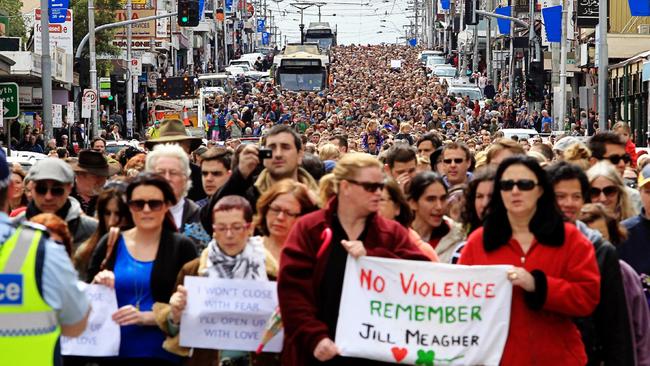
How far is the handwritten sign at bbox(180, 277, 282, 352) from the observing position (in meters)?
8.25

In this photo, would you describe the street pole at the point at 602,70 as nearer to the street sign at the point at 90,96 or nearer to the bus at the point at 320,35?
the street sign at the point at 90,96

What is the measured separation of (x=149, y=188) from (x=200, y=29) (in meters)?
121

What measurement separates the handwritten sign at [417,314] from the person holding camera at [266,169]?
266 centimetres

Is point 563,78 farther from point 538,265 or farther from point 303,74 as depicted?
point 538,265

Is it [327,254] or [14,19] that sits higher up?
[14,19]

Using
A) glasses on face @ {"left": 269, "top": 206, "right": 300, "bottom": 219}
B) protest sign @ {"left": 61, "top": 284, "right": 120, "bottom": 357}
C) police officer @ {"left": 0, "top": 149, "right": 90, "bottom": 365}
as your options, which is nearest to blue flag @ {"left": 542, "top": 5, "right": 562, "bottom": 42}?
glasses on face @ {"left": 269, "top": 206, "right": 300, "bottom": 219}

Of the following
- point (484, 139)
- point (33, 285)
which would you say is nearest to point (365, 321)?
point (33, 285)

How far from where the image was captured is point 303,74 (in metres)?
77.0

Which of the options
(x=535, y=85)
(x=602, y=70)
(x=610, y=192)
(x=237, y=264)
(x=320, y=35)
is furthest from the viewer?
(x=320, y=35)

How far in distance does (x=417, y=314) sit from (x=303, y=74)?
69.6m

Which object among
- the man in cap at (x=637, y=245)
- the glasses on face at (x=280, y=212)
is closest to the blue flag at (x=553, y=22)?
the man in cap at (x=637, y=245)

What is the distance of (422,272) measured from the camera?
25.0 feet

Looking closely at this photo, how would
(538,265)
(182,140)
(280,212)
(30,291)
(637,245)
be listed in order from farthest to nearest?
(182,140)
(637,245)
(280,212)
(538,265)
(30,291)

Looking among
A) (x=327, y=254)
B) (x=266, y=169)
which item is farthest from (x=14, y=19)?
(x=327, y=254)
